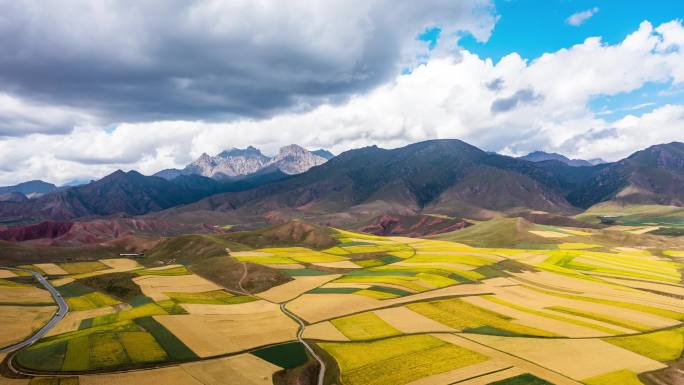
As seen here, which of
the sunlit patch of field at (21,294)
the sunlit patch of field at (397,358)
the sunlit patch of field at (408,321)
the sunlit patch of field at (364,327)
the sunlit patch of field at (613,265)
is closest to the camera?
the sunlit patch of field at (397,358)

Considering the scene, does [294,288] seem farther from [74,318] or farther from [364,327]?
[74,318]

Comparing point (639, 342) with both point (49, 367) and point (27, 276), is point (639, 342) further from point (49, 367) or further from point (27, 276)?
point (27, 276)

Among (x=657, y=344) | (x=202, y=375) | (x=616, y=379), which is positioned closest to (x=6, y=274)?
(x=202, y=375)

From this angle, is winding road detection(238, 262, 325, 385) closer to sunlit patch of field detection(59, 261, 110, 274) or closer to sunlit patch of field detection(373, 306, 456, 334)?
sunlit patch of field detection(373, 306, 456, 334)

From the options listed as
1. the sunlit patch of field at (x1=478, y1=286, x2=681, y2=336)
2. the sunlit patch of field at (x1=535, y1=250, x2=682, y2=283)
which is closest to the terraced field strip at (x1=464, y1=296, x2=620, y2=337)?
the sunlit patch of field at (x1=478, y1=286, x2=681, y2=336)

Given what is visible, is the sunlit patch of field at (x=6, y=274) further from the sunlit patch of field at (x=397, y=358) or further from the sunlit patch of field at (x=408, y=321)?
the sunlit patch of field at (x=397, y=358)

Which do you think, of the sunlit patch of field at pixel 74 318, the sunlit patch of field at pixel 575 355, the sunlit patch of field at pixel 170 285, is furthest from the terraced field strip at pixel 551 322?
the sunlit patch of field at pixel 74 318
